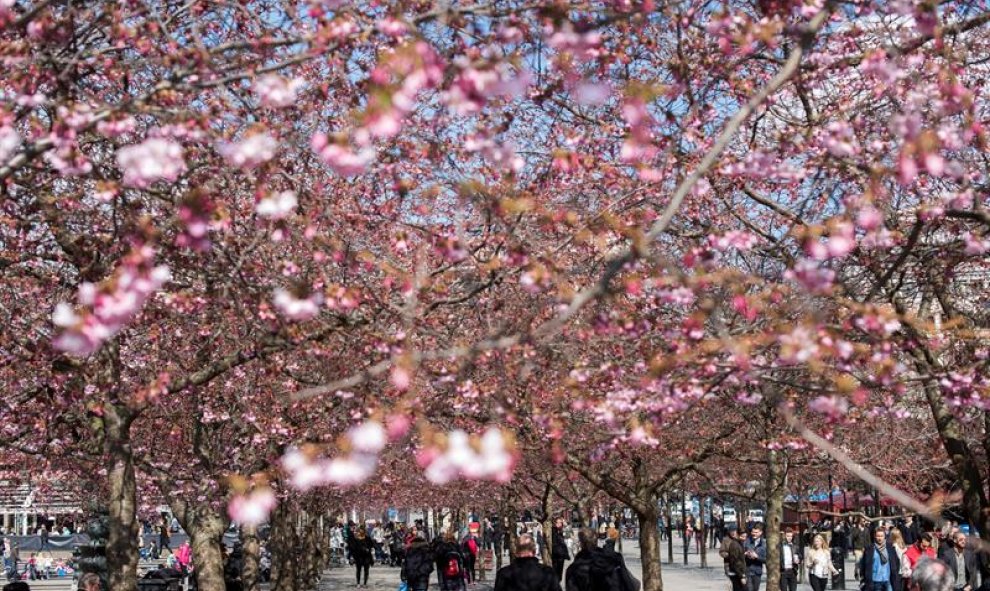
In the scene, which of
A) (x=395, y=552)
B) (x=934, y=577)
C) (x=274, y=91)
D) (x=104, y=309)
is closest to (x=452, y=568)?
(x=934, y=577)

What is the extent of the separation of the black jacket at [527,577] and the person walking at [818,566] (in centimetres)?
1110

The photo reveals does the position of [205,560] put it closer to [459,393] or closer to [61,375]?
[61,375]

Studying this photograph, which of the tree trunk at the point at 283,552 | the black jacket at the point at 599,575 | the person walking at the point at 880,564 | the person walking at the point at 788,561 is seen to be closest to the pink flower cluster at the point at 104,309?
the black jacket at the point at 599,575

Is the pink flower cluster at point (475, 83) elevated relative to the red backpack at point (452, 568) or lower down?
elevated

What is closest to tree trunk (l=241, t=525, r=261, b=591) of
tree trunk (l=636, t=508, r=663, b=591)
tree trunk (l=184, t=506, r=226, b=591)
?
tree trunk (l=184, t=506, r=226, b=591)

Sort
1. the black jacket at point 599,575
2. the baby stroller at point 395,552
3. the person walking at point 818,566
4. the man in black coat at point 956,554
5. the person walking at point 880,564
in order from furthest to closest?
the baby stroller at point 395,552 < the person walking at point 818,566 < the person walking at point 880,564 < the man in black coat at point 956,554 < the black jacket at point 599,575

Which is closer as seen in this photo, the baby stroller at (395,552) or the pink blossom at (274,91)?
the pink blossom at (274,91)

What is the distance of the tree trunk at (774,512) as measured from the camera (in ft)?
67.9

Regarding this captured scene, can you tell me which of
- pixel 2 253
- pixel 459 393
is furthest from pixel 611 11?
pixel 2 253

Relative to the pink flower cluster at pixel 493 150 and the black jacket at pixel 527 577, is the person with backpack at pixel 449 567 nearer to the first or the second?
the black jacket at pixel 527 577

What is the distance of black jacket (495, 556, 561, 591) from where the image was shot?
11.6 meters

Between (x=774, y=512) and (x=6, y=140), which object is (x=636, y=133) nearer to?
(x=6, y=140)

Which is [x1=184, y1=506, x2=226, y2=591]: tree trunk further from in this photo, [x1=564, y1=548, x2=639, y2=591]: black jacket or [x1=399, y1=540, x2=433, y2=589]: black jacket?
[x1=564, y1=548, x2=639, y2=591]: black jacket

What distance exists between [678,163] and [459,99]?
4555mm
